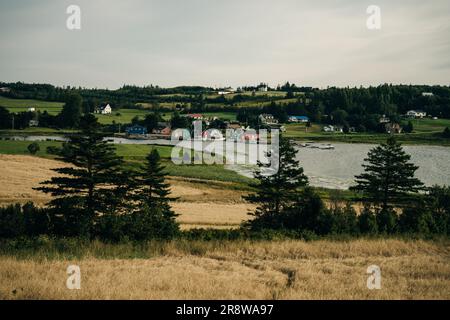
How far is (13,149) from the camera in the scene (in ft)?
220

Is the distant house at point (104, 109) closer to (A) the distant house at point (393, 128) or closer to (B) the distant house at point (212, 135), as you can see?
(B) the distant house at point (212, 135)

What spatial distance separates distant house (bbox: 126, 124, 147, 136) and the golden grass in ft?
331

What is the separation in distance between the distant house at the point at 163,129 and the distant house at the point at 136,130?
13.9 ft

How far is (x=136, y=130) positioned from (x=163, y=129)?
28.3 feet

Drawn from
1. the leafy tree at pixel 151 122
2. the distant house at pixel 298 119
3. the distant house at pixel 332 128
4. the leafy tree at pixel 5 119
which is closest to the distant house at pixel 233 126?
the leafy tree at pixel 151 122

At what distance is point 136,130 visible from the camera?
112000mm

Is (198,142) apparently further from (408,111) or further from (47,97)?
(408,111)

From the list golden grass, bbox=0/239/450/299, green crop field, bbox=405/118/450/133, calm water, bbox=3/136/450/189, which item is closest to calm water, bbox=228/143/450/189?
calm water, bbox=3/136/450/189

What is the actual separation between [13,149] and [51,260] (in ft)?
Answer: 212

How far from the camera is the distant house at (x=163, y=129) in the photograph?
115312 mm

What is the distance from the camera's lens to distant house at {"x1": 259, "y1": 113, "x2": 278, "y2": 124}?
13575 cm

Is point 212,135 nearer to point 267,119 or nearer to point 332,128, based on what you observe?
point 267,119

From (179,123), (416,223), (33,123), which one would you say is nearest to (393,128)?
(179,123)
